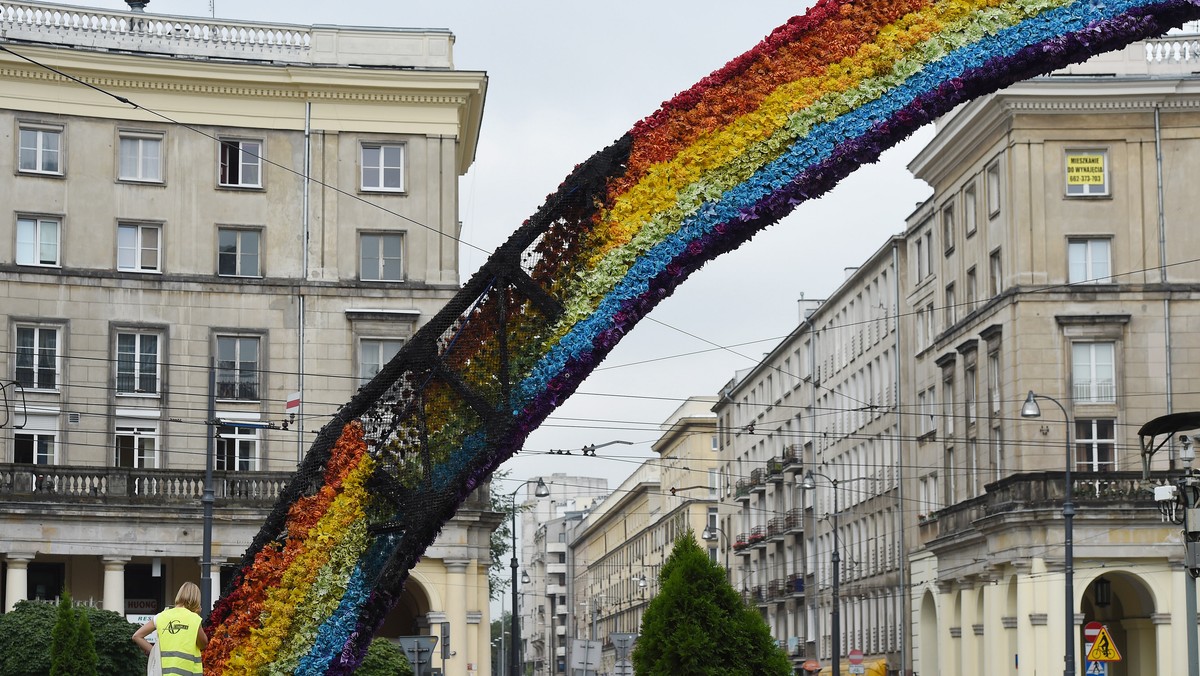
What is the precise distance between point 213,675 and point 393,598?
147 cm

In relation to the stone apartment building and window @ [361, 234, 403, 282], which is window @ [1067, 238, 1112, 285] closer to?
the stone apartment building

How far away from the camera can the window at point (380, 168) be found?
5175cm

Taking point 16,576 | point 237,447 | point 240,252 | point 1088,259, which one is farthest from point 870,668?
point 16,576

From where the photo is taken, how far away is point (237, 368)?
50.5 meters

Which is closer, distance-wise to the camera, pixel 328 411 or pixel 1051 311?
pixel 328 411

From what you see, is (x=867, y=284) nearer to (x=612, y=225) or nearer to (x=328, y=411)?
(x=328, y=411)

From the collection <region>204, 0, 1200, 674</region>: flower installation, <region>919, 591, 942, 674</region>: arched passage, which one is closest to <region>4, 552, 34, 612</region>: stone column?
<region>204, 0, 1200, 674</region>: flower installation

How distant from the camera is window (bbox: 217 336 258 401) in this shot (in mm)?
50156

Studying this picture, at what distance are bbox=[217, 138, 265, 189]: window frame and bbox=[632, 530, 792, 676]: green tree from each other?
25073 mm

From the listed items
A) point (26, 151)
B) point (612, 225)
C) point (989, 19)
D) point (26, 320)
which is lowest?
point (612, 225)

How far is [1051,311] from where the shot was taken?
57812 millimetres

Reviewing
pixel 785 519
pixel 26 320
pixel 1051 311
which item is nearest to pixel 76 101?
pixel 26 320

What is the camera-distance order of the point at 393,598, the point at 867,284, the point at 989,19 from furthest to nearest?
the point at 867,284
the point at 393,598
the point at 989,19

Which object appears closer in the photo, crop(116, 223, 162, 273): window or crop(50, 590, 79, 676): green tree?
crop(50, 590, 79, 676): green tree
